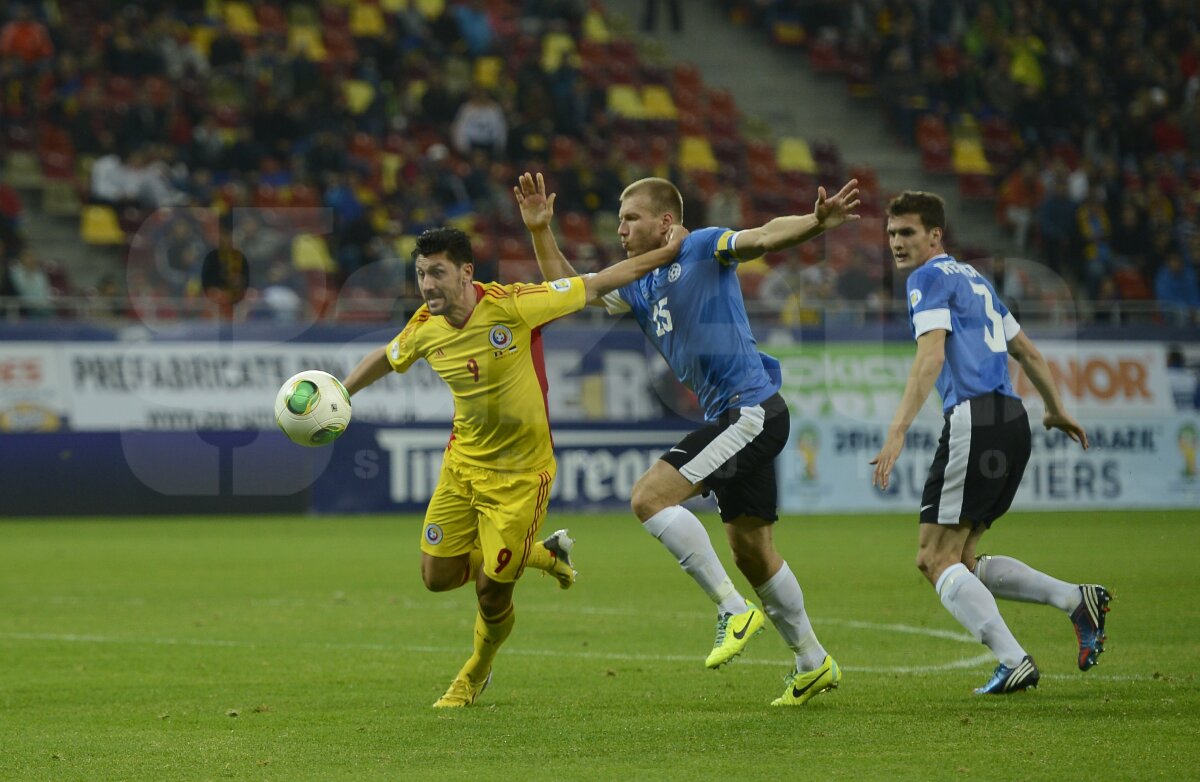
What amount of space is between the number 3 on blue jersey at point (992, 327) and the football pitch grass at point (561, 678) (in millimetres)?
1675

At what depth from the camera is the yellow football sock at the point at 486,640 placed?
755 centimetres

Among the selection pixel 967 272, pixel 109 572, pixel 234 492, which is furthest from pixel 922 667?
pixel 234 492

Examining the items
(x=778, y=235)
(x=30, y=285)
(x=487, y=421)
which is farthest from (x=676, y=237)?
(x=30, y=285)

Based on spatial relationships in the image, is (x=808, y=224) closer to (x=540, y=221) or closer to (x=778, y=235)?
(x=778, y=235)

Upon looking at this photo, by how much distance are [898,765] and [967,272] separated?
2754 mm

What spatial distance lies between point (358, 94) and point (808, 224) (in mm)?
19174

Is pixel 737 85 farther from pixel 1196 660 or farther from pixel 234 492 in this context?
pixel 1196 660

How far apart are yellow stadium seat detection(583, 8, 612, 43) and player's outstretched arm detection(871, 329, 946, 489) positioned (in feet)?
72.9

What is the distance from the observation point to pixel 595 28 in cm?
2911

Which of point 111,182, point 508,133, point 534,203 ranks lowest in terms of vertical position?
point 534,203

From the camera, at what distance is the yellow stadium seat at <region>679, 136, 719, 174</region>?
26.7 metres

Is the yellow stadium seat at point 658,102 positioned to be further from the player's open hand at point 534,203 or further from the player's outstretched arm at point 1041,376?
the player's outstretched arm at point 1041,376

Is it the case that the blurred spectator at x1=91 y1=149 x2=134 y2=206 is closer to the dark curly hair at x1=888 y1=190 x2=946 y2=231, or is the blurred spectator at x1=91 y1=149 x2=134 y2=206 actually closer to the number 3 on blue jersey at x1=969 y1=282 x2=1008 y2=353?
the dark curly hair at x1=888 y1=190 x2=946 y2=231

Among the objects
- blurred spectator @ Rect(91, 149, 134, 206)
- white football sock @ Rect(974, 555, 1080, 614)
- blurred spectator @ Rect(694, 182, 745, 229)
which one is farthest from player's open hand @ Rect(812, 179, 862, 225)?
Result: blurred spectator @ Rect(91, 149, 134, 206)
